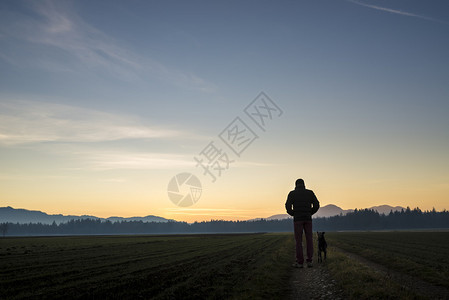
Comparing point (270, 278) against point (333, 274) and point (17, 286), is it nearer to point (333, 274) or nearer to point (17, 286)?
point (333, 274)

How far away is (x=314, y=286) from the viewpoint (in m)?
10.7

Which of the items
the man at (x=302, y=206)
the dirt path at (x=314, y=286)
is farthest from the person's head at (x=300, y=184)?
the dirt path at (x=314, y=286)

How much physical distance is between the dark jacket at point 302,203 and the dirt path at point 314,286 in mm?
2290

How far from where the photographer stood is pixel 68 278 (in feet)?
47.5

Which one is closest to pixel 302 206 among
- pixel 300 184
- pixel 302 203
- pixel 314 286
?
pixel 302 203

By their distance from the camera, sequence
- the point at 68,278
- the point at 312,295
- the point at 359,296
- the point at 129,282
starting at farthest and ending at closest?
the point at 68,278 < the point at 129,282 < the point at 312,295 < the point at 359,296

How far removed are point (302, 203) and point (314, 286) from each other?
3.24 meters

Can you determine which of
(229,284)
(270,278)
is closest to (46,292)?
(229,284)

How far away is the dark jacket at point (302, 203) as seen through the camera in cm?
1279

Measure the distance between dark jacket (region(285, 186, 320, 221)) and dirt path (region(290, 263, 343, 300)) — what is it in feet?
7.51

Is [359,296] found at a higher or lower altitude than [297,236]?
lower

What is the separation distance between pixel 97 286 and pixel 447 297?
1185 cm

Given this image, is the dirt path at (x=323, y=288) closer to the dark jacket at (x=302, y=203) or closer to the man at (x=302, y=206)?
the man at (x=302, y=206)

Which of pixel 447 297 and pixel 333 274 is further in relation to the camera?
pixel 333 274
